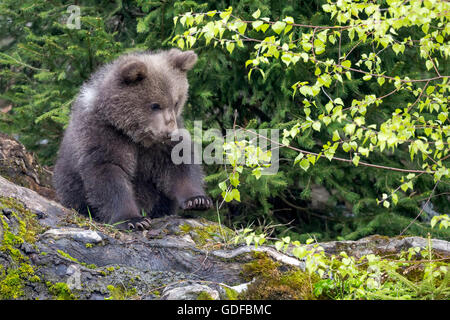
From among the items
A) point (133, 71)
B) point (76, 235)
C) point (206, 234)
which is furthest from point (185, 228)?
point (133, 71)

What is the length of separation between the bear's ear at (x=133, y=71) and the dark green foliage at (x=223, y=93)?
2.91ft

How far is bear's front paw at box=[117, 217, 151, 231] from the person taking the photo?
4.77 m

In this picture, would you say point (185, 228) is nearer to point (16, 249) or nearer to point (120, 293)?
point (120, 293)

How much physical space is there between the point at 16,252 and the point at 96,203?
1.70m

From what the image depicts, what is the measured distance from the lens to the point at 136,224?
480 centimetres

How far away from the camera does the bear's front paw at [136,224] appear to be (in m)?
4.77

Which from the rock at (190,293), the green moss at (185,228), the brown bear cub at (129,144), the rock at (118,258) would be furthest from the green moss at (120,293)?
the brown bear cub at (129,144)

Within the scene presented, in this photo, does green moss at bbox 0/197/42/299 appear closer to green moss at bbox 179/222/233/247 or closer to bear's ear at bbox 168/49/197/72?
green moss at bbox 179/222/233/247

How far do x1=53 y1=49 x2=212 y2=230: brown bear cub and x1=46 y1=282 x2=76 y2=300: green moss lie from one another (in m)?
1.48

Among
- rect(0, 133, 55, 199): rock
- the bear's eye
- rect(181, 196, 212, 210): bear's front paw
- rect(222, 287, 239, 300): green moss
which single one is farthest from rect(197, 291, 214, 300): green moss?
rect(0, 133, 55, 199): rock

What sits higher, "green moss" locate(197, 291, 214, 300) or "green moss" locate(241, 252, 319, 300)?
"green moss" locate(197, 291, 214, 300)

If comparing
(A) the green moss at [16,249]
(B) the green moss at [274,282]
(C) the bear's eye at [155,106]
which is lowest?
(B) the green moss at [274,282]

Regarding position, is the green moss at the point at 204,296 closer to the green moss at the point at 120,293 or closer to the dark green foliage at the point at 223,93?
the green moss at the point at 120,293

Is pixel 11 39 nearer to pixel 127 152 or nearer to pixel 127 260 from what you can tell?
pixel 127 152
